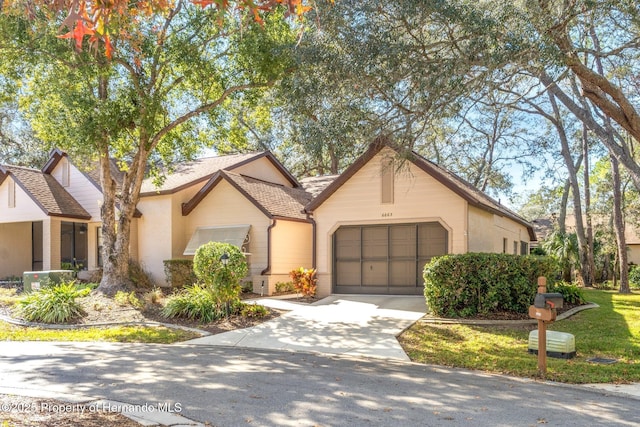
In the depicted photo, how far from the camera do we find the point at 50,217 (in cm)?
2088

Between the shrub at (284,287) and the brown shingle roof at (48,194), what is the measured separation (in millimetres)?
9184

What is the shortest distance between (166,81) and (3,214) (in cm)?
1092

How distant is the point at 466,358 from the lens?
9445 millimetres

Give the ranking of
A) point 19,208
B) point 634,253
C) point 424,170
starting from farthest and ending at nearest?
point 634,253, point 19,208, point 424,170

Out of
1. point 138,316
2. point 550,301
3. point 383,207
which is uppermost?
point 383,207

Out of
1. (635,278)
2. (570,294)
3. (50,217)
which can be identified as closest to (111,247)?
(50,217)

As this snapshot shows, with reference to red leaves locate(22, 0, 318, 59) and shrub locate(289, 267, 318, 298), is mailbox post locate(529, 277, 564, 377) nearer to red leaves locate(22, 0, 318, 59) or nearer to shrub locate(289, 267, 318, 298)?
red leaves locate(22, 0, 318, 59)

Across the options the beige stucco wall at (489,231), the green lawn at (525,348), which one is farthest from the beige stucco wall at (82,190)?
the green lawn at (525,348)

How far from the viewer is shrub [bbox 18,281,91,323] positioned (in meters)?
13.2

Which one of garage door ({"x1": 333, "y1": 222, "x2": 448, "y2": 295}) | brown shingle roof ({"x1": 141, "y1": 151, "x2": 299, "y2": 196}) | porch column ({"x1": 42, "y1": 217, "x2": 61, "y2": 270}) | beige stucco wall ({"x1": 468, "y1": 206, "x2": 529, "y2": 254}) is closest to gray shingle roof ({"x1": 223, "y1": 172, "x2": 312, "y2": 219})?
brown shingle roof ({"x1": 141, "y1": 151, "x2": 299, "y2": 196})

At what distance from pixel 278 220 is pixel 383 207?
167 inches

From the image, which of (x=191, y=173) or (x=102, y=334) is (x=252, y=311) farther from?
(x=191, y=173)

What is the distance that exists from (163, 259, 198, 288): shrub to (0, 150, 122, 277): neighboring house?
4528 mm

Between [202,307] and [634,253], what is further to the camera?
[634,253]
